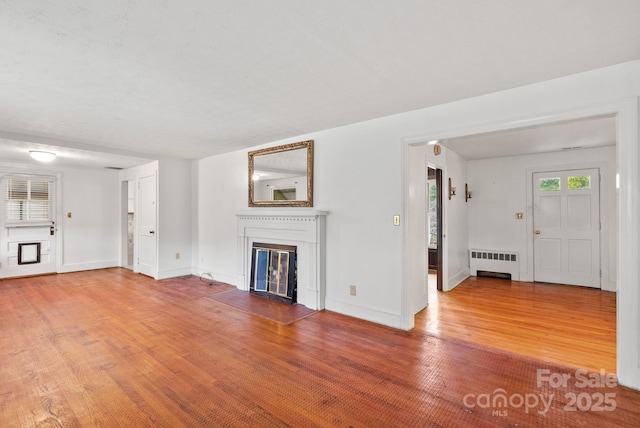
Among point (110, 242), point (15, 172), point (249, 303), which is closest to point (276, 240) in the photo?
point (249, 303)

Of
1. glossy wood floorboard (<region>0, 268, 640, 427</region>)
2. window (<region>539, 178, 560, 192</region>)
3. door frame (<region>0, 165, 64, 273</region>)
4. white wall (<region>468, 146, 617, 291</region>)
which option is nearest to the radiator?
white wall (<region>468, 146, 617, 291</region>)

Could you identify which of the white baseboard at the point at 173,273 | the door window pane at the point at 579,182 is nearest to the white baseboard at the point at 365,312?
the white baseboard at the point at 173,273

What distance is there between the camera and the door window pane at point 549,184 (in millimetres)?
5316

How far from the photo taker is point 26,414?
1892mm

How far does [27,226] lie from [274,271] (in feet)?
17.1

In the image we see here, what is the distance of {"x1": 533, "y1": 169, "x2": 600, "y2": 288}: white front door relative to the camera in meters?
4.99

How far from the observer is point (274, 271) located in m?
4.43

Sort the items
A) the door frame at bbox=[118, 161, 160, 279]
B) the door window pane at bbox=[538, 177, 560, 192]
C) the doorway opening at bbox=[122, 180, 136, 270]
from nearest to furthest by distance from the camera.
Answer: the door window pane at bbox=[538, 177, 560, 192], the door frame at bbox=[118, 161, 160, 279], the doorway opening at bbox=[122, 180, 136, 270]

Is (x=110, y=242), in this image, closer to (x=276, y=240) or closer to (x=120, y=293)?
(x=120, y=293)

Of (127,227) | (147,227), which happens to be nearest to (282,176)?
(147,227)

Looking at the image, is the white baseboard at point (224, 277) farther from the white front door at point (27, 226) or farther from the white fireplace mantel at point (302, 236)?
the white front door at point (27, 226)

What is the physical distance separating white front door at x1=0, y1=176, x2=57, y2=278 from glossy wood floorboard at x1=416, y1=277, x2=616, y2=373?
7162 mm

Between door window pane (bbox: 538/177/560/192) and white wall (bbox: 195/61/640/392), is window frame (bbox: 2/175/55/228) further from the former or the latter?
door window pane (bbox: 538/177/560/192)

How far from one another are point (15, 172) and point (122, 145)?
293cm
